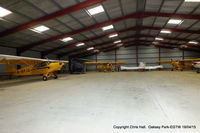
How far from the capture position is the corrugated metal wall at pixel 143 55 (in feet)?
76.6

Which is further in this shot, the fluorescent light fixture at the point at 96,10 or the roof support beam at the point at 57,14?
the fluorescent light fixture at the point at 96,10

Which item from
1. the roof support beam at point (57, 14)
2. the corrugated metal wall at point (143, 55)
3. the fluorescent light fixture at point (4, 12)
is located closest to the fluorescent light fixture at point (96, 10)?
the roof support beam at point (57, 14)

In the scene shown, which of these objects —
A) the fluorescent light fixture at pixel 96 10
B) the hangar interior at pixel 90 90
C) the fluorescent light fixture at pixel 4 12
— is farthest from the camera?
the fluorescent light fixture at pixel 96 10

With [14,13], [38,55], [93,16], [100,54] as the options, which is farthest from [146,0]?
[100,54]

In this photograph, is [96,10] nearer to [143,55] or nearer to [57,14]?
[57,14]

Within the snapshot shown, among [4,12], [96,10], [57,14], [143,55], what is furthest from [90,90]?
[143,55]

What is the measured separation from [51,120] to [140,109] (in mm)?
2119

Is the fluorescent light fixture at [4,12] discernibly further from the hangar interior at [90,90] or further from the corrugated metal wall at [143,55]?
the corrugated metal wall at [143,55]

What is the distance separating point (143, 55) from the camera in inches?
985

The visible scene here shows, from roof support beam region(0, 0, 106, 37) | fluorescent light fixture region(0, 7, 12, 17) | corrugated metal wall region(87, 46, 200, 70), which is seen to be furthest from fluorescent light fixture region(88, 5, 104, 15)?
corrugated metal wall region(87, 46, 200, 70)

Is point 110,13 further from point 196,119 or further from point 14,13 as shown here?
point 196,119

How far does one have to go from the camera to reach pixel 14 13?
6.32 meters

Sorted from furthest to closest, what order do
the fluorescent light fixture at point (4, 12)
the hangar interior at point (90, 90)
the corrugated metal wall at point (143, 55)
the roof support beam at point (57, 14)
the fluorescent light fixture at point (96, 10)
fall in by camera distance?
the corrugated metal wall at point (143, 55)
the fluorescent light fixture at point (96, 10)
the roof support beam at point (57, 14)
the fluorescent light fixture at point (4, 12)
the hangar interior at point (90, 90)

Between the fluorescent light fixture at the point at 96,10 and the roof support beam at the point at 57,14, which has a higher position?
the fluorescent light fixture at the point at 96,10
